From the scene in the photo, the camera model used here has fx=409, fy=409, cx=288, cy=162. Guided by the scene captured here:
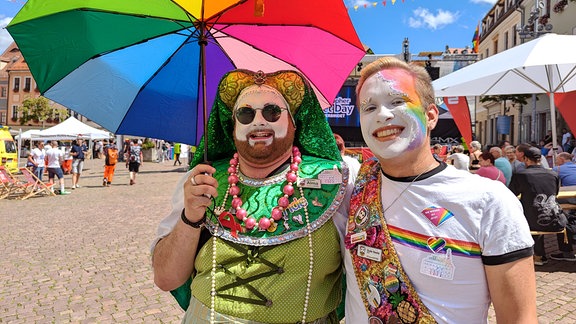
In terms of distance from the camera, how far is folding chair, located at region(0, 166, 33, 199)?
11602 mm

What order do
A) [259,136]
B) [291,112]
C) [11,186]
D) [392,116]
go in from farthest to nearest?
[11,186] < [291,112] < [259,136] < [392,116]


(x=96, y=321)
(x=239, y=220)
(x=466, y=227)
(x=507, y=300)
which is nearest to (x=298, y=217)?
(x=239, y=220)

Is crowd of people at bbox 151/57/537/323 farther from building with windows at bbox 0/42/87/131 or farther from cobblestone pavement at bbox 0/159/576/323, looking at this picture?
building with windows at bbox 0/42/87/131

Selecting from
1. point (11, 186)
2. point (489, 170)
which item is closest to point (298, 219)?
point (489, 170)

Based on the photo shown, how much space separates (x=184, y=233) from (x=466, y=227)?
1.11 meters

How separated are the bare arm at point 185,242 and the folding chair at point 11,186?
11851 millimetres

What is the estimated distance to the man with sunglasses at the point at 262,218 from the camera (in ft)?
5.49

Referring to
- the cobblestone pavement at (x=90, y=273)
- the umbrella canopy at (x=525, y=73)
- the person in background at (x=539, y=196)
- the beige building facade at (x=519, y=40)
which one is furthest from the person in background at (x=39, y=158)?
the beige building facade at (x=519, y=40)

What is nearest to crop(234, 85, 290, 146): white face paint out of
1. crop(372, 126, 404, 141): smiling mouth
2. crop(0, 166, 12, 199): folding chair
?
crop(372, 126, 404, 141): smiling mouth

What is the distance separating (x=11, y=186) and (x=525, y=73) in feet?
44.0

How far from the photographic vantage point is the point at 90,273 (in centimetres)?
498

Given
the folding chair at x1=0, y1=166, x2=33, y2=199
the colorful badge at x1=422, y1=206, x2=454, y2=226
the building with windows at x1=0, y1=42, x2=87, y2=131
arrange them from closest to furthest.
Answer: the colorful badge at x1=422, y1=206, x2=454, y2=226, the folding chair at x1=0, y1=166, x2=33, y2=199, the building with windows at x1=0, y1=42, x2=87, y2=131

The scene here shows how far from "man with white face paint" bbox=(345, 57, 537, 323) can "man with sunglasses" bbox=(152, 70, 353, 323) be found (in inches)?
6.9

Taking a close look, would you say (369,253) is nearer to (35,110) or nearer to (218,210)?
(218,210)
